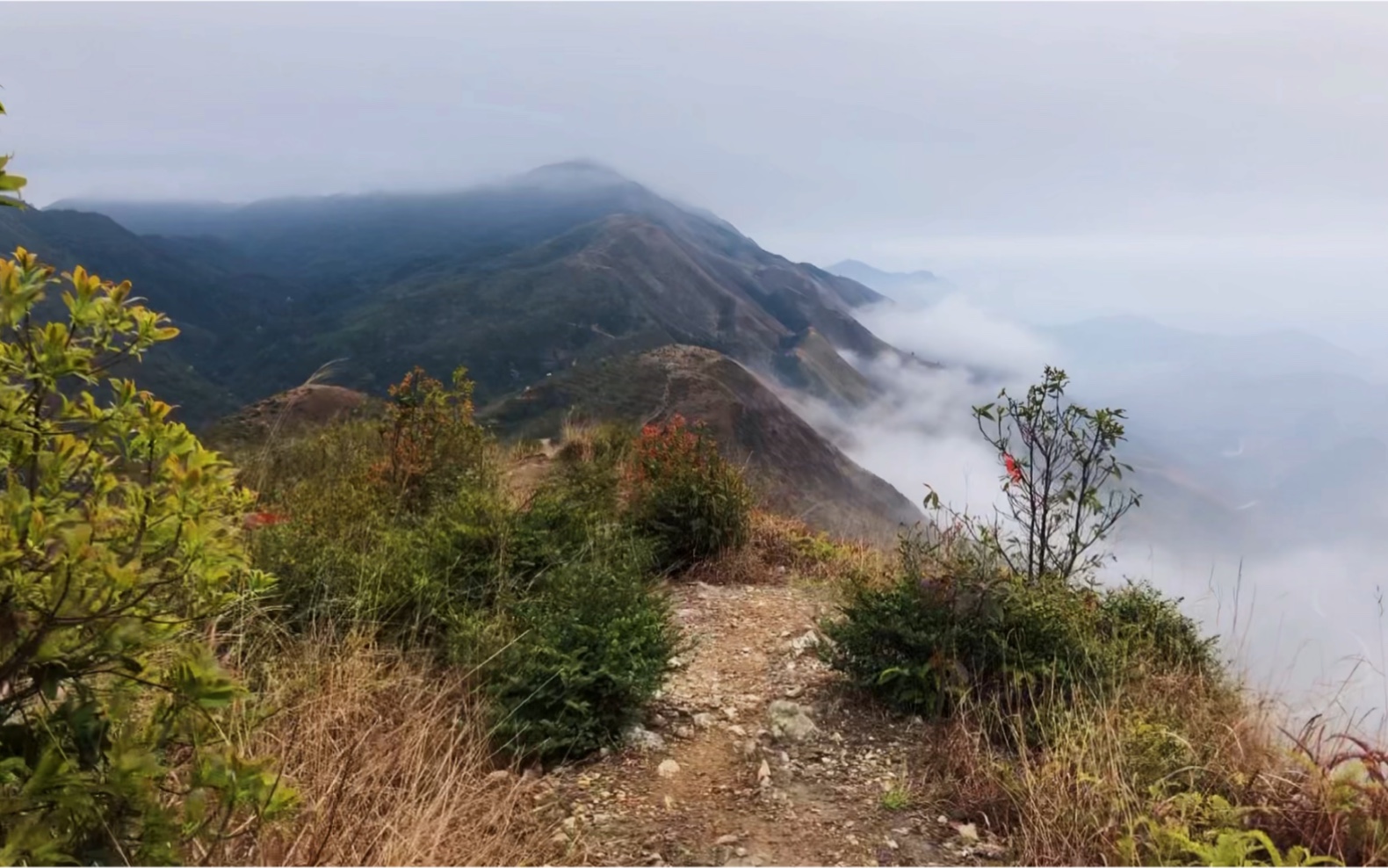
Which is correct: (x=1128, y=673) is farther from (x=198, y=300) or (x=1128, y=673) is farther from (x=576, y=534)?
(x=198, y=300)

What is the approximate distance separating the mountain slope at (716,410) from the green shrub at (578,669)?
30.4 feet

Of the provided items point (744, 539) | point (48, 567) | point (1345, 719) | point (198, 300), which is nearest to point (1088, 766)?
point (1345, 719)

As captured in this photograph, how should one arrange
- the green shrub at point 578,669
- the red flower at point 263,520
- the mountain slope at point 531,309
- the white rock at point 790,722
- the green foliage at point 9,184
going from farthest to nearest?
the mountain slope at point 531,309 → the red flower at point 263,520 → the white rock at point 790,722 → the green shrub at point 578,669 → the green foliage at point 9,184

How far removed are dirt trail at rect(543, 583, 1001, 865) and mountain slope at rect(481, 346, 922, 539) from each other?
9256 mm

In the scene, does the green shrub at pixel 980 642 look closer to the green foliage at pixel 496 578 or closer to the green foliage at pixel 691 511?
the green foliage at pixel 496 578

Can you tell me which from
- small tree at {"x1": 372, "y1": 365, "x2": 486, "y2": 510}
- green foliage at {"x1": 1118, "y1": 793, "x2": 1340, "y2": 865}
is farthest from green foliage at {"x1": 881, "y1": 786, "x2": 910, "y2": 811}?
small tree at {"x1": 372, "y1": 365, "x2": 486, "y2": 510}

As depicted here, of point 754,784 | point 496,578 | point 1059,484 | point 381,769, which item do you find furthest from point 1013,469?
point 381,769

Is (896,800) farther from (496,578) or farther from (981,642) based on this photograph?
(496,578)

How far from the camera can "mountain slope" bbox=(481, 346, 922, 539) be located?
16531 millimetres

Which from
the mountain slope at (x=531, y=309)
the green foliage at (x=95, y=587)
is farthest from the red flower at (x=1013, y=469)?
the mountain slope at (x=531, y=309)

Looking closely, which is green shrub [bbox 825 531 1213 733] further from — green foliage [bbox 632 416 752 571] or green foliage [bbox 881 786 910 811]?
green foliage [bbox 632 416 752 571]

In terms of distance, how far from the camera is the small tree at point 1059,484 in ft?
17.2

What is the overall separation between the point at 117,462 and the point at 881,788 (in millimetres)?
2966

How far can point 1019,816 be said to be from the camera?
3.12 meters
